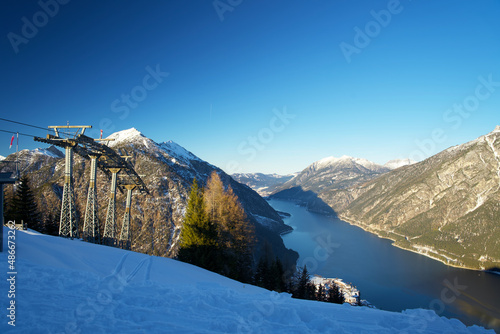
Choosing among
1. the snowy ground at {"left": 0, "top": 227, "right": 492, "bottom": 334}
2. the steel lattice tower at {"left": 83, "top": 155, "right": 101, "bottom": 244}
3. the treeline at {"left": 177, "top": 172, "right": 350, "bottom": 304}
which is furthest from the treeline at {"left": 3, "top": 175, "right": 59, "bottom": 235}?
the snowy ground at {"left": 0, "top": 227, "right": 492, "bottom": 334}

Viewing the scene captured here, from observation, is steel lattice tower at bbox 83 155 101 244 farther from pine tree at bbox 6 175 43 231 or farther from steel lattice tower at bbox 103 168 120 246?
pine tree at bbox 6 175 43 231

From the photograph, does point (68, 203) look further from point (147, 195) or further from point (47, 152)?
point (47, 152)

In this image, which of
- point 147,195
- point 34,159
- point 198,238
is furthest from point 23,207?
point 34,159

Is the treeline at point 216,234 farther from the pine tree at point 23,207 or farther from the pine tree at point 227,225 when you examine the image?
the pine tree at point 23,207

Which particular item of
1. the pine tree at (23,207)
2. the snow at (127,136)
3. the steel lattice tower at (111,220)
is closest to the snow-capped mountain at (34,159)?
the snow at (127,136)

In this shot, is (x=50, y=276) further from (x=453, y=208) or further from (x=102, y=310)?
(x=453, y=208)
